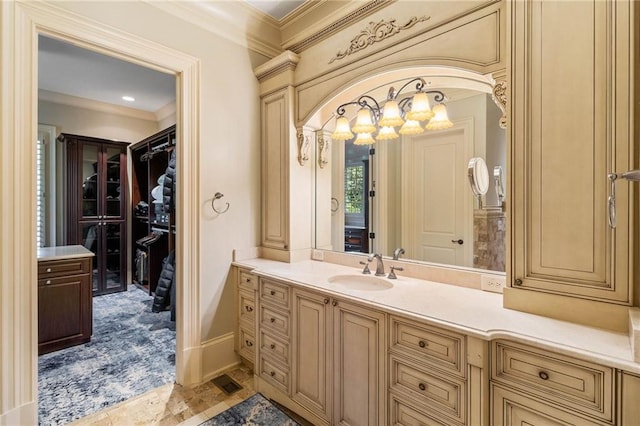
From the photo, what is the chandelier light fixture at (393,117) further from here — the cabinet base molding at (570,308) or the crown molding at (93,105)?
the crown molding at (93,105)

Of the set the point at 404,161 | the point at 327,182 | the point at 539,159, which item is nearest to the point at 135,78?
the point at 327,182

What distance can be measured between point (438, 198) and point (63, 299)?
339 centimetres

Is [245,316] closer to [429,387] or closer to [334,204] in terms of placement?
A: [334,204]

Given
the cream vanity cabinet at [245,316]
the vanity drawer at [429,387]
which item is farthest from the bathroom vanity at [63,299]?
the vanity drawer at [429,387]

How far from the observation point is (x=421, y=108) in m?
1.93

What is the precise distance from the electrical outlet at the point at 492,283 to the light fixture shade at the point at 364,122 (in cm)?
124

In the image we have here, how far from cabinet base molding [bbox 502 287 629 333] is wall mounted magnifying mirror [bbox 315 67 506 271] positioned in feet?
0.96

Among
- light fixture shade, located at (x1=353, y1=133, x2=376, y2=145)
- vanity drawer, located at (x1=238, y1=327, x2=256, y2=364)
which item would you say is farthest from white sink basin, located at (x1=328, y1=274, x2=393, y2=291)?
light fixture shade, located at (x1=353, y1=133, x2=376, y2=145)

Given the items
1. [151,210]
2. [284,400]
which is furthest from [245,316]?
[151,210]

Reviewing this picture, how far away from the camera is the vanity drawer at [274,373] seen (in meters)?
1.98

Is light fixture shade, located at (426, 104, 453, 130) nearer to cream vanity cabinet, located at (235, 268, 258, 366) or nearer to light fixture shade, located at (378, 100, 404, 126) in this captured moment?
light fixture shade, located at (378, 100, 404, 126)

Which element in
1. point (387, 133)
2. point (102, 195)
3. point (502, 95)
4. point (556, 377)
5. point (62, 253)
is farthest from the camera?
point (102, 195)

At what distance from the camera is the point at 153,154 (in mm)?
4227

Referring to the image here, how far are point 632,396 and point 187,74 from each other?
9.37 ft
